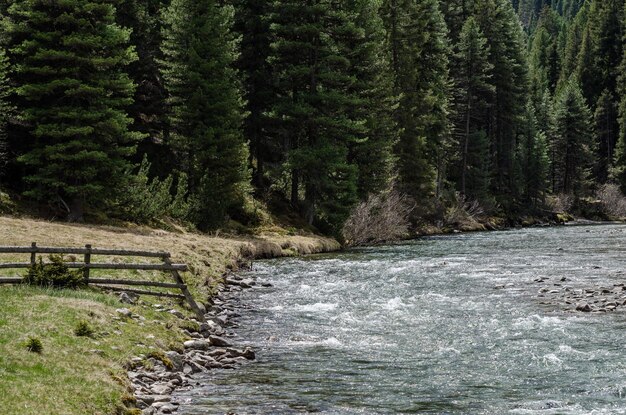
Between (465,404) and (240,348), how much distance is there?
642 centimetres

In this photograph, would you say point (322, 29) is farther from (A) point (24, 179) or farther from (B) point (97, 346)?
(B) point (97, 346)

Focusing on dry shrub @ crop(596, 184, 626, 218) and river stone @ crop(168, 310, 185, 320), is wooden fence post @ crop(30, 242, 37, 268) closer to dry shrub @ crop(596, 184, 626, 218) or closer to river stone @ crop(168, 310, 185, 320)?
river stone @ crop(168, 310, 185, 320)

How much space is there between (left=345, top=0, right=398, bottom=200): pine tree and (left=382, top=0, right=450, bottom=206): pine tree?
13.4ft


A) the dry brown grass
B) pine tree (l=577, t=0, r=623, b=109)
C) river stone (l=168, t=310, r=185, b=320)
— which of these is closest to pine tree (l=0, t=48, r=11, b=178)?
the dry brown grass

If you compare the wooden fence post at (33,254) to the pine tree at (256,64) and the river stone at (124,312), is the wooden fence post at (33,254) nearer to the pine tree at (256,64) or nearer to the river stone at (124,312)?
the river stone at (124,312)

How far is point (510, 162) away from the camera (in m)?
85.2

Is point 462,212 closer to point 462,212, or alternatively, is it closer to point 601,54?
point 462,212

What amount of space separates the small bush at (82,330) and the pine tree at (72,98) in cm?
2012

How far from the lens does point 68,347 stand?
13.2m

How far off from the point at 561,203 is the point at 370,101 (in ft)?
153

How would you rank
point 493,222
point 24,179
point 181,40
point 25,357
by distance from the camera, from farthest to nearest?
point 493,222 → point 181,40 → point 24,179 → point 25,357

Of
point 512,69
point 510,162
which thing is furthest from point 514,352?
point 512,69

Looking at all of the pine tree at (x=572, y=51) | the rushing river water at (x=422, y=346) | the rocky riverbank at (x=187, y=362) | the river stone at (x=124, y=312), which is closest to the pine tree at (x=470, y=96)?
the rushing river water at (x=422, y=346)

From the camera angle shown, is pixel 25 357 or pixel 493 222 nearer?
pixel 25 357
